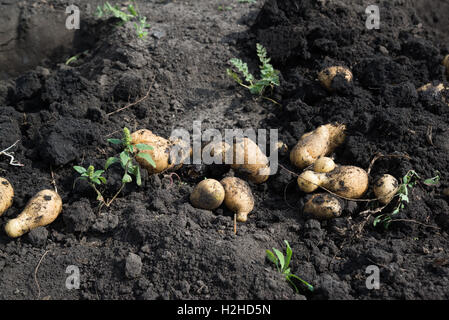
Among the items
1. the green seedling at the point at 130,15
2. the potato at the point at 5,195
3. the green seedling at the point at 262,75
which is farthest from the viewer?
the green seedling at the point at 130,15

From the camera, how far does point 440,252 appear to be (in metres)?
3.08

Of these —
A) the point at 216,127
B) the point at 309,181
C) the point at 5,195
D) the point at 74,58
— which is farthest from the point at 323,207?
the point at 74,58

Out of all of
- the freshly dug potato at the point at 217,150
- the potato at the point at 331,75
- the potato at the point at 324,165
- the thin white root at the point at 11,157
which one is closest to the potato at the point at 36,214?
the thin white root at the point at 11,157

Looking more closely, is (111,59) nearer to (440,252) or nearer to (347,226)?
(347,226)

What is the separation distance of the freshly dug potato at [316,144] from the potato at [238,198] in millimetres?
548

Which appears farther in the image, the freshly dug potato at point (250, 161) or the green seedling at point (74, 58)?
the green seedling at point (74, 58)

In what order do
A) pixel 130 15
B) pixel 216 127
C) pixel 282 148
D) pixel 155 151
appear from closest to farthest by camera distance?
pixel 155 151, pixel 282 148, pixel 216 127, pixel 130 15

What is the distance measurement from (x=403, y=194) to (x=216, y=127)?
171cm

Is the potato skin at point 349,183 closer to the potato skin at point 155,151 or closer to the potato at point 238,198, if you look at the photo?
the potato at point 238,198

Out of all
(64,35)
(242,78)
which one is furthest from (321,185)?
(64,35)

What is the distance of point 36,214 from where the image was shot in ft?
10.6

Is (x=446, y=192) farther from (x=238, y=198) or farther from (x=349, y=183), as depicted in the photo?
(x=238, y=198)

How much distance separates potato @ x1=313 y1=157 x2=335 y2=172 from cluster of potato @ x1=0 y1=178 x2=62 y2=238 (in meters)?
2.03

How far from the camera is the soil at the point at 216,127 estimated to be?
2.92 m
